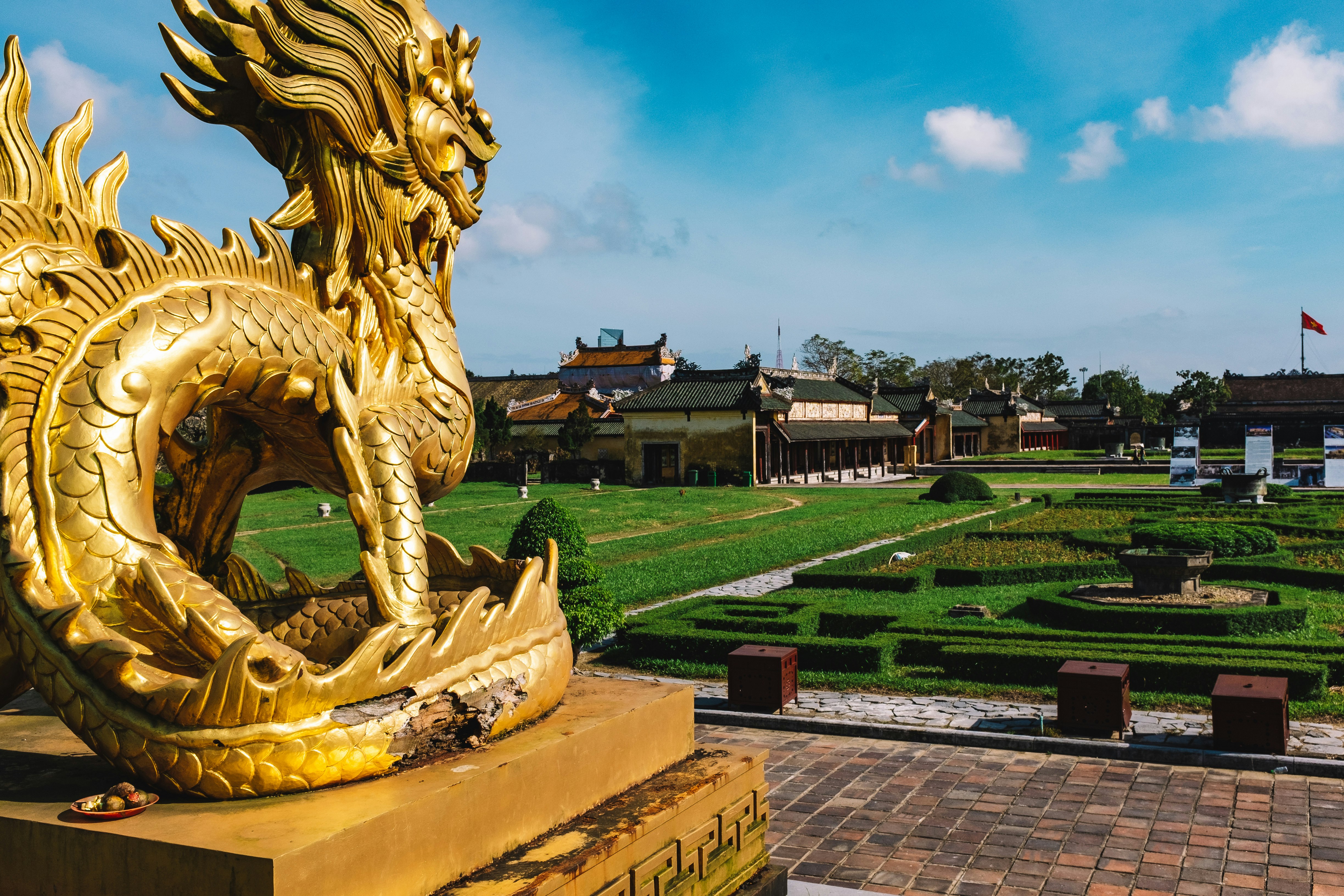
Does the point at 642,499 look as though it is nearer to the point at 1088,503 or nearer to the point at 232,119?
the point at 1088,503

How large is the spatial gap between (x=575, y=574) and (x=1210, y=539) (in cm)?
989

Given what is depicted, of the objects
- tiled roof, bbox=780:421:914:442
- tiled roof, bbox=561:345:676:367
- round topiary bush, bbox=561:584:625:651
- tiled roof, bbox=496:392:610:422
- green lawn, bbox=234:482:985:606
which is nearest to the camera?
round topiary bush, bbox=561:584:625:651

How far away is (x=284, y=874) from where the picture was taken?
2703 mm

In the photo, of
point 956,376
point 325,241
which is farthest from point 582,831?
point 956,376

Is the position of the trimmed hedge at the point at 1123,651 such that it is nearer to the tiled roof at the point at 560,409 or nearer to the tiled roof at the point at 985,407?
the tiled roof at the point at 560,409

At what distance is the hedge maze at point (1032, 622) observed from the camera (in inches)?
374

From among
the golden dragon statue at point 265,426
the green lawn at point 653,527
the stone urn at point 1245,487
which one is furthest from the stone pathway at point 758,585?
the stone urn at point 1245,487

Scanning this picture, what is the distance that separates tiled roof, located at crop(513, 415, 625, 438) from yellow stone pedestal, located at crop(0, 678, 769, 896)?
125 ft

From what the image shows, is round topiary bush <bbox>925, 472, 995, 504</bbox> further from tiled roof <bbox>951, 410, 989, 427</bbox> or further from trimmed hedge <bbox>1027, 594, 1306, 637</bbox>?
tiled roof <bbox>951, 410, 989, 427</bbox>

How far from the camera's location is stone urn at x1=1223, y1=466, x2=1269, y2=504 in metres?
26.4

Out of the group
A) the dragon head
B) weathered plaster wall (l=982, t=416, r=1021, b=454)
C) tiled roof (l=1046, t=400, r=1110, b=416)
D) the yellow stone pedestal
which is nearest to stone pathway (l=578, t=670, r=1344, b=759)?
the yellow stone pedestal

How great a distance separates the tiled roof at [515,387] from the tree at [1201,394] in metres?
38.5

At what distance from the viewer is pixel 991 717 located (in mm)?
8711

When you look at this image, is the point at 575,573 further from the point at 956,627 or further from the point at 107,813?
the point at 107,813
